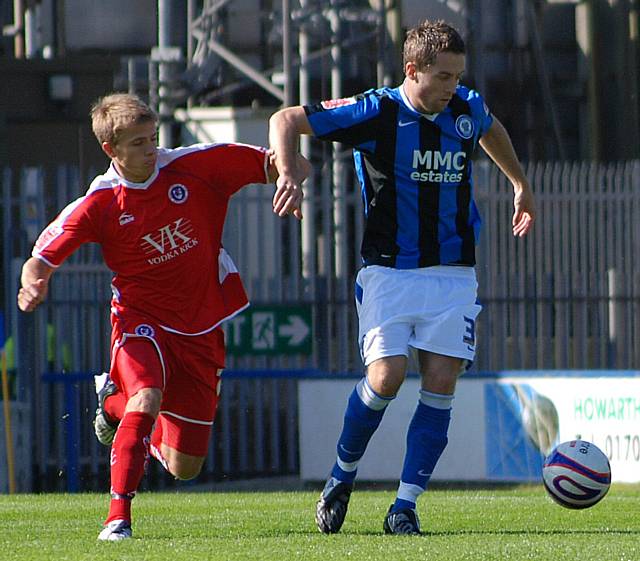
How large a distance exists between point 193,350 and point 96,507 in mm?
2174

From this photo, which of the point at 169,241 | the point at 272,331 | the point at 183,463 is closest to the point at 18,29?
the point at 272,331

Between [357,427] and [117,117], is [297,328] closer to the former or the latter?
[357,427]

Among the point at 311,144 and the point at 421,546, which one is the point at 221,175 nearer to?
the point at 421,546

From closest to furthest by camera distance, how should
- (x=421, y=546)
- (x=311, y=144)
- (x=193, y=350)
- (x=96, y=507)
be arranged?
(x=421, y=546) < (x=193, y=350) < (x=96, y=507) < (x=311, y=144)

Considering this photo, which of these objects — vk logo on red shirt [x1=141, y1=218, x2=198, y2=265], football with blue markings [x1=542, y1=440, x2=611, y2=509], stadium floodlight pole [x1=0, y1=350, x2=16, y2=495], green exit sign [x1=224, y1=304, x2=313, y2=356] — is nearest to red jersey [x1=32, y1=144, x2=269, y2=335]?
vk logo on red shirt [x1=141, y1=218, x2=198, y2=265]

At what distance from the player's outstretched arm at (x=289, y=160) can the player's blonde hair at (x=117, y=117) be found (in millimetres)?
568

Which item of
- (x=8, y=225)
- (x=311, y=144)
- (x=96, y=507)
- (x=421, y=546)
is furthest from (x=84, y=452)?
(x=421, y=546)

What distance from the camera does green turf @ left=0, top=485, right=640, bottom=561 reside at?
6164mm

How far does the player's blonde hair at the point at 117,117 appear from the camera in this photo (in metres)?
7.11

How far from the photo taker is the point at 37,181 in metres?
13.9

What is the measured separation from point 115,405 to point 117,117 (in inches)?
58.2

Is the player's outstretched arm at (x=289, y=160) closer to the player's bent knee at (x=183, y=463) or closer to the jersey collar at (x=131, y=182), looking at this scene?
the jersey collar at (x=131, y=182)

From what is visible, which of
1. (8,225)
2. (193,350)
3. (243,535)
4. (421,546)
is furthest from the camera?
(8,225)

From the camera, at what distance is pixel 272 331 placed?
14.5m
